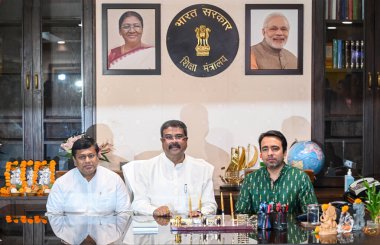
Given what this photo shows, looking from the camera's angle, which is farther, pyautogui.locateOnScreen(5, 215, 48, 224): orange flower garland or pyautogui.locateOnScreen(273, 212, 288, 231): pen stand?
pyautogui.locateOnScreen(5, 215, 48, 224): orange flower garland

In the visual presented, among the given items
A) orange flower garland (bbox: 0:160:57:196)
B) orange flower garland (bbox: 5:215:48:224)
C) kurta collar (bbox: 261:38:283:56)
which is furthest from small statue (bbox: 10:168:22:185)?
kurta collar (bbox: 261:38:283:56)

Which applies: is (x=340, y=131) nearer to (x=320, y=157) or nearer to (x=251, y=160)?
(x=320, y=157)

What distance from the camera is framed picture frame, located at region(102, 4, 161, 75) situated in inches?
264

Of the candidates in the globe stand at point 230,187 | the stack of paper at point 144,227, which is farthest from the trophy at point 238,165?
the stack of paper at point 144,227

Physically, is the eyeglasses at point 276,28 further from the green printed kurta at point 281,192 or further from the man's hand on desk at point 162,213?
the man's hand on desk at point 162,213

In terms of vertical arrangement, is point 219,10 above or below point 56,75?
above

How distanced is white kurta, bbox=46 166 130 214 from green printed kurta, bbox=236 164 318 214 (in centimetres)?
88

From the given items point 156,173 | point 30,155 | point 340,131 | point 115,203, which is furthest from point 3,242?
point 340,131

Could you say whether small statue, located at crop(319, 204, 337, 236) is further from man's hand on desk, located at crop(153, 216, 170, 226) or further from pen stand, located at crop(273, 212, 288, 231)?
man's hand on desk, located at crop(153, 216, 170, 226)

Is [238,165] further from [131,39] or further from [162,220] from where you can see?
[162,220]

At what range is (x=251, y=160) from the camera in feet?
22.2

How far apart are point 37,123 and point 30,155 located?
303 mm

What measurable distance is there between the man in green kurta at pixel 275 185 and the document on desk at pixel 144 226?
785 mm

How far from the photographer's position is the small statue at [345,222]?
390 cm
